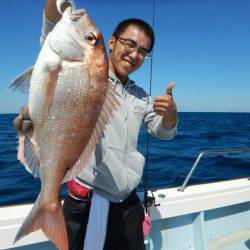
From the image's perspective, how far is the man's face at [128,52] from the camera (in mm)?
2518

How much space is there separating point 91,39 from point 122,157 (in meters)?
0.94

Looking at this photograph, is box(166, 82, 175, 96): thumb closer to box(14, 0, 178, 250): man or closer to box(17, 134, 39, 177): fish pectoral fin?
box(14, 0, 178, 250): man

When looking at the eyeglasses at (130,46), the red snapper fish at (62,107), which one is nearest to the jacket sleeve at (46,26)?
the red snapper fish at (62,107)

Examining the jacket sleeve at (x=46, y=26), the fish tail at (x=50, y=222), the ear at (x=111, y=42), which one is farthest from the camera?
the ear at (x=111, y=42)

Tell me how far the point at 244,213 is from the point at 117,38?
3.05 meters

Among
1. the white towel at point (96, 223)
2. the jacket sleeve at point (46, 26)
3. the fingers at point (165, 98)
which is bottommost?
the white towel at point (96, 223)

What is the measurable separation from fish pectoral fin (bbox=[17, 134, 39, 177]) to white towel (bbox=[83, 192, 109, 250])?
63 cm

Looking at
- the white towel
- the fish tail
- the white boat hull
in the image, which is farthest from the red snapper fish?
the white boat hull

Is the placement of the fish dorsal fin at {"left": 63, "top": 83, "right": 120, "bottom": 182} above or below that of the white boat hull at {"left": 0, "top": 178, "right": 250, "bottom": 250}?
above

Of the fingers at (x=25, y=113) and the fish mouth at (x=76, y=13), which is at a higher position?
the fish mouth at (x=76, y=13)

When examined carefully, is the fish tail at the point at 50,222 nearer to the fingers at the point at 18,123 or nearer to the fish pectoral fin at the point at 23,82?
the fingers at the point at 18,123

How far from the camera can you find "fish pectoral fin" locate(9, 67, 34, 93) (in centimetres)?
183

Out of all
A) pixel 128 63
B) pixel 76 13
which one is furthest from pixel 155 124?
pixel 76 13

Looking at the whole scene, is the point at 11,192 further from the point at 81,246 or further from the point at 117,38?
the point at 117,38
